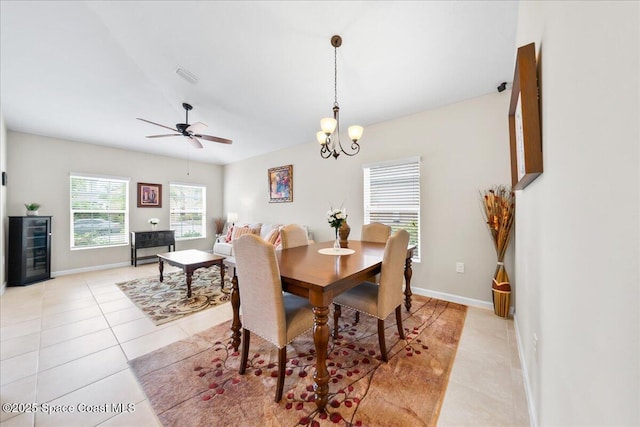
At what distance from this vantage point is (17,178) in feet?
13.1

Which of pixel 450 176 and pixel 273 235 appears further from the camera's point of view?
pixel 273 235

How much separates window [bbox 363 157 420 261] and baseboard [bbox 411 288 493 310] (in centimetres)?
46

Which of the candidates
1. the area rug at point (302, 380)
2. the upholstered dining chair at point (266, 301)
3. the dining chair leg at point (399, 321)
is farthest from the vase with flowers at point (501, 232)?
the upholstered dining chair at point (266, 301)

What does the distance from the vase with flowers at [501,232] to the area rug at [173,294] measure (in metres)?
3.31

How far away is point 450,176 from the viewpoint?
3023 millimetres

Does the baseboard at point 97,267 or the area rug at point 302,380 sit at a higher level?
the baseboard at point 97,267

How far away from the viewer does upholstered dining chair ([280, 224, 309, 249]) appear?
2656 millimetres

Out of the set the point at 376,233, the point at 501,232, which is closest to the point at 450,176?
the point at 501,232

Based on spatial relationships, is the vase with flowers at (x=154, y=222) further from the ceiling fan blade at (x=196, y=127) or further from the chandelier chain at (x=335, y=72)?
the chandelier chain at (x=335, y=72)

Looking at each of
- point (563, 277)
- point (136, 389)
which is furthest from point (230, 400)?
point (563, 277)

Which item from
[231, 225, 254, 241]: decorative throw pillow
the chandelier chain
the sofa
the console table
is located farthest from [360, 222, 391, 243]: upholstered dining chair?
the console table

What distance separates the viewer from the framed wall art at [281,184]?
4973 mm

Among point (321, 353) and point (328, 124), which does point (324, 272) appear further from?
point (328, 124)

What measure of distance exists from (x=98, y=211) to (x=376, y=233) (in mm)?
5688
